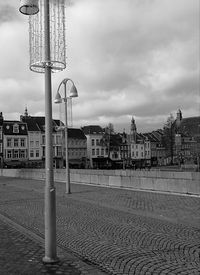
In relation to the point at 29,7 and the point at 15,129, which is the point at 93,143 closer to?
the point at 15,129

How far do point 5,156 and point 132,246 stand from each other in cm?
7806

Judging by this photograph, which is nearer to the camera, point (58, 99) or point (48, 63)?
point (48, 63)

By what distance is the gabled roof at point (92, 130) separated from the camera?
4007 inches

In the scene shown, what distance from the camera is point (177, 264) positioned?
629 cm

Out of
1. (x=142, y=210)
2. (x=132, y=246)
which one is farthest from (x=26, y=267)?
(x=142, y=210)

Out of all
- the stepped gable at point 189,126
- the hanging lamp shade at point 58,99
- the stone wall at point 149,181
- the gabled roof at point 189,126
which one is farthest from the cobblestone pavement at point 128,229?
the stepped gable at point 189,126

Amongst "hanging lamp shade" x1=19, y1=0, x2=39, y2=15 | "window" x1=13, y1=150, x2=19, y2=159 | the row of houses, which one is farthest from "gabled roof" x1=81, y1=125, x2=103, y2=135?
"hanging lamp shade" x1=19, y1=0, x2=39, y2=15

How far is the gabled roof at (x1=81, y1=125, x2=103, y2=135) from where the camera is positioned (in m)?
102

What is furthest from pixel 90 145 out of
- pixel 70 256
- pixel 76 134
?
pixel 70 256

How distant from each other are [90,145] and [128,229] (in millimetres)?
90954

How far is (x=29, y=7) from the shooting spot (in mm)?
6375

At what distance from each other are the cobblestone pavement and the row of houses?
54989mm

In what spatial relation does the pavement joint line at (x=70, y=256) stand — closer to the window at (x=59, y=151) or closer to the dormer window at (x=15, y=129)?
the dormer window at (x=15, y=129)

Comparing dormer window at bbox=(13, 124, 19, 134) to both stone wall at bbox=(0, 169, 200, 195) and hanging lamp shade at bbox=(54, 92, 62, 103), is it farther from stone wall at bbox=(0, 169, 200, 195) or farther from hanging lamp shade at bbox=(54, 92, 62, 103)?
hanging lamp shade at bbox=(54, 92, 62, 103)
